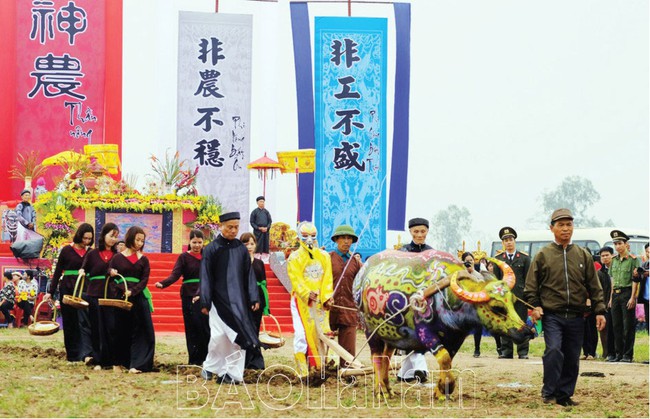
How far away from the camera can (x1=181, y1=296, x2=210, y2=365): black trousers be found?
1235cm

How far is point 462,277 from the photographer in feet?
30.0

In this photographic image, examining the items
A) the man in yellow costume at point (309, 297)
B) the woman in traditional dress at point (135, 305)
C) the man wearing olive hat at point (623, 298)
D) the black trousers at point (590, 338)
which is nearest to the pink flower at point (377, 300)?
the man in yellow costume at point (309, 297)

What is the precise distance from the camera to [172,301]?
2136 cm

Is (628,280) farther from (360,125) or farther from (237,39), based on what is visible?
(237,39)

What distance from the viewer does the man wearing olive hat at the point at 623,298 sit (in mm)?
14312

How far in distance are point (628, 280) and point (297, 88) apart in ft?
40.2

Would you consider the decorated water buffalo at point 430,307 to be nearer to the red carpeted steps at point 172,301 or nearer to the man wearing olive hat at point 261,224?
the red carpeted steps at point 172,301

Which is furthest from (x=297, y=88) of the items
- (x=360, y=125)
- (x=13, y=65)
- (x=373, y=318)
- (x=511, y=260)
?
(x=373, y=318)

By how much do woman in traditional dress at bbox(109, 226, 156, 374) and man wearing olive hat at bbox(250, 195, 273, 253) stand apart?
497 inches

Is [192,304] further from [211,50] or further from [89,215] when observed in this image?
[211,50]

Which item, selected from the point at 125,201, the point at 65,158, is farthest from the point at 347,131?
the point at 65,158

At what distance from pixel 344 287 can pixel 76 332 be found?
11.9 feet

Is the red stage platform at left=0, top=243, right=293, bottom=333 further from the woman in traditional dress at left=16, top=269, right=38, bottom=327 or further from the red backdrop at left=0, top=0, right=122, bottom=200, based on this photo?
the red backdrop at left=0, top=0, right=122, bottom=200

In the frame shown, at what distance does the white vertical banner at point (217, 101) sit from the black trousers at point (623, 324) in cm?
1391
